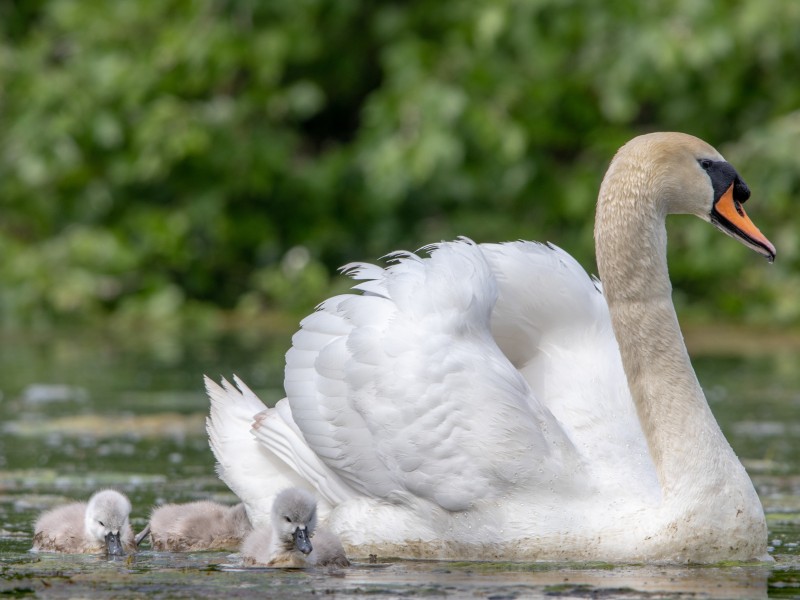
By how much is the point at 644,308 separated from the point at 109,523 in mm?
1790

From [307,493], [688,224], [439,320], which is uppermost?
[688,224]

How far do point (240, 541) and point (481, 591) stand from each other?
1.48 meters

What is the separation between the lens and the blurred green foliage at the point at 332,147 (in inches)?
579

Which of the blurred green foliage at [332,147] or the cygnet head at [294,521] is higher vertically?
the blurred green foliage at [332,147]

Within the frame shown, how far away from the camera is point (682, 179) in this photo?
209 inches

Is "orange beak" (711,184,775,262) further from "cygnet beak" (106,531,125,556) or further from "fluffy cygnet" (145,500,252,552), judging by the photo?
"cygnet beak" (106,531,125,556)

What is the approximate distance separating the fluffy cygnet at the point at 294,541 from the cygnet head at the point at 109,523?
0.45 m

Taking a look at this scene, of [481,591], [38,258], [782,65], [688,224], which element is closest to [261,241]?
[38,258]

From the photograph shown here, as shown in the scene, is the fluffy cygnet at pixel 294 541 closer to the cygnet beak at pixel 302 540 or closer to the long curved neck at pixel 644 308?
the cygnet beak at pixel 302 540

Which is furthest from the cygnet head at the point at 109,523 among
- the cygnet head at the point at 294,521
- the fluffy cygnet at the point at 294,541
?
the cygnet head at the point at 294,521

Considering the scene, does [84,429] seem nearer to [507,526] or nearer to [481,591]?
[507,526]

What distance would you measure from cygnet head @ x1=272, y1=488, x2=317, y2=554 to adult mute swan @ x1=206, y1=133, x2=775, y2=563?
304 mm

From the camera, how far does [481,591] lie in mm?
4359

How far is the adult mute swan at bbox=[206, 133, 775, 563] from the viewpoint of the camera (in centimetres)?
501
